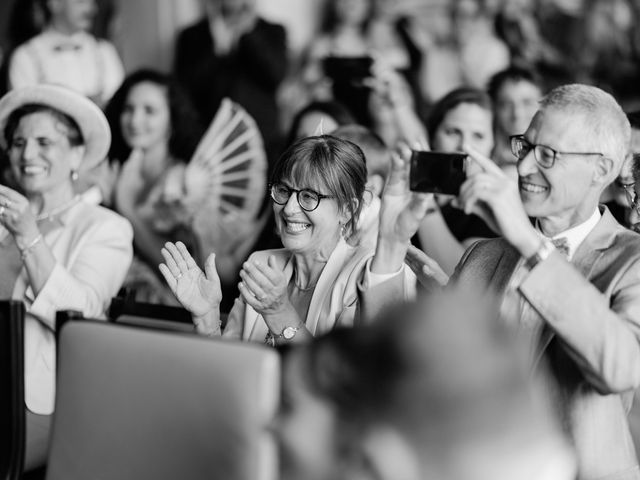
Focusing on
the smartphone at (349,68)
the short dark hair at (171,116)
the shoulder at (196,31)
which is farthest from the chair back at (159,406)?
the shoulder at (196,31)

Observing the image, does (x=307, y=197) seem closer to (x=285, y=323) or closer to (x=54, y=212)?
(x=285, y=323)

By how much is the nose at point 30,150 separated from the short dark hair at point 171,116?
1.33 meters

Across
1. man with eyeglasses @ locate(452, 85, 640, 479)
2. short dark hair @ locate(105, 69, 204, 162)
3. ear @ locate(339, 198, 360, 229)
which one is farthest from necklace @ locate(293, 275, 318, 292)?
short dark hair @ locate(105, 69, 204, 162)

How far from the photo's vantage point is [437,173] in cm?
201

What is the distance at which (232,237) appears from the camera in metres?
4.31

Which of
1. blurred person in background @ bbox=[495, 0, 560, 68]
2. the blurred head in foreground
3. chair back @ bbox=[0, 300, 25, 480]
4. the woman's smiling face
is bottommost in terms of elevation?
chair back @ bbox=[0, 300, 25, 480]

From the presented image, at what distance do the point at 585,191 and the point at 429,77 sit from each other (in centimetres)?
432

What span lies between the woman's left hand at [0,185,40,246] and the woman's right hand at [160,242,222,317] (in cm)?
51

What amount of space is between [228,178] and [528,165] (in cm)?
236

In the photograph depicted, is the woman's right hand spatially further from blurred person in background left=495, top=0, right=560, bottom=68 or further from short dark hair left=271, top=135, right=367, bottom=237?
blurred person in background left=495, top=0, right=560, bottom=68

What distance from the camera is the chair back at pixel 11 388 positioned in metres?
1.97

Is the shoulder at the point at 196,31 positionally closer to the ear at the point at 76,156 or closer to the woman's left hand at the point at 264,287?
the ear at the point at 76,156

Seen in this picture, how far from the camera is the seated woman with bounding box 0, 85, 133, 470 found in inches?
106

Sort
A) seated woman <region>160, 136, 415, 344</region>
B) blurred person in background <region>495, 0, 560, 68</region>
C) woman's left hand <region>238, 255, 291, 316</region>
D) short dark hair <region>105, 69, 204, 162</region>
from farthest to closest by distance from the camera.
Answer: blurred person in background <region>495, 0, 560, 68</region> < short dark hair <region>105, 69, 204, 162</region> < seated woman <region>160, 136, 415, 344</region> < woman's left hand <region>238, 255, 291, 316</region>
